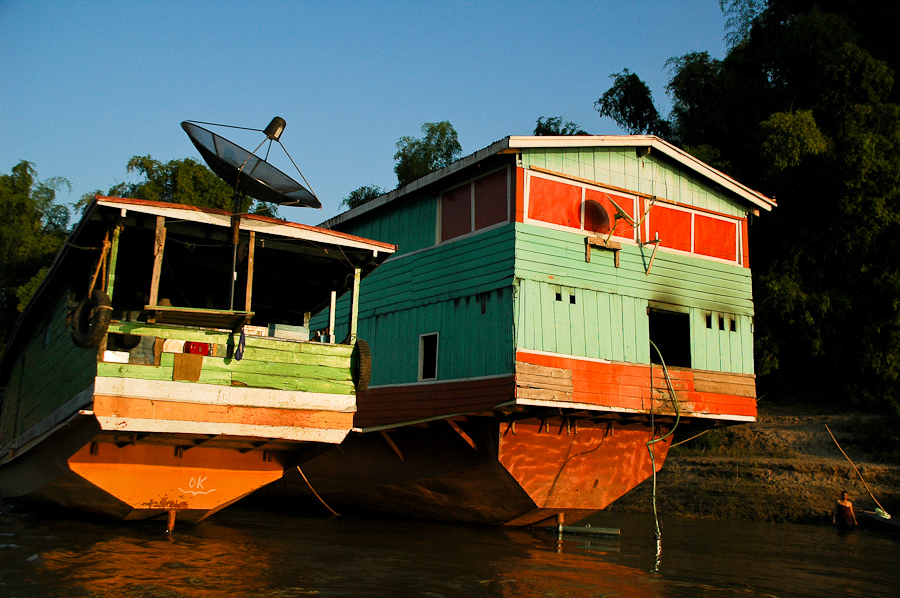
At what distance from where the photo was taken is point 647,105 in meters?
36.2

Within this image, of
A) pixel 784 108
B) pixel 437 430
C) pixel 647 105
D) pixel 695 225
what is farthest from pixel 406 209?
pixel 647 105

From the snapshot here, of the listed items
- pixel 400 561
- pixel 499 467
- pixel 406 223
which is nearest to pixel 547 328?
pixel 499 467

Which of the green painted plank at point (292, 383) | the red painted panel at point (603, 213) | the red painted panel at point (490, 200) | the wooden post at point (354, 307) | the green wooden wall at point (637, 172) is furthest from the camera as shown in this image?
the red painted panel at point (603, 213)

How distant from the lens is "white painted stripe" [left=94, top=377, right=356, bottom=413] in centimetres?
909

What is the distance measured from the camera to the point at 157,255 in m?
9.57

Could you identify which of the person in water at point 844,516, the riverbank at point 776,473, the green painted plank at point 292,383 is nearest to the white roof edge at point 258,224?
the green painted plank at point 292,383

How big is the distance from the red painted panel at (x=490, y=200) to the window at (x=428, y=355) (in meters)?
2.42

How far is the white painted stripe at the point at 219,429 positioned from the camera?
8.99 metres

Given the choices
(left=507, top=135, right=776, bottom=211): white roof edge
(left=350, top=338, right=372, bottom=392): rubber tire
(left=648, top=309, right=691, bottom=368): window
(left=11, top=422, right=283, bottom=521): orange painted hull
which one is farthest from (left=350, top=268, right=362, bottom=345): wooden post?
(left=648, top=309, right=691, bottom=368): window

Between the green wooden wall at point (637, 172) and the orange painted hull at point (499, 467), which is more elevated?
the green wooden wall at point (637, 172)

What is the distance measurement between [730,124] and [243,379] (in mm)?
25302

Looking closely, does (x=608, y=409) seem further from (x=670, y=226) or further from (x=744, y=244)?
(x=744, y=244)

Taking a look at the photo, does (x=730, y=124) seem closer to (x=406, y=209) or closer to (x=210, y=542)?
(x=406, y=209)

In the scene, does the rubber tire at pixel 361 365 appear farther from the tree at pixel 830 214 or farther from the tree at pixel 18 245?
the tree at pixel 18 245
